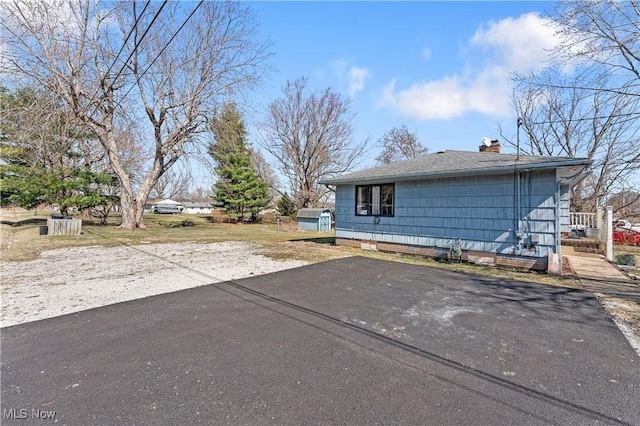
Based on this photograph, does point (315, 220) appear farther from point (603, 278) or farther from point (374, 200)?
point (603, 278)

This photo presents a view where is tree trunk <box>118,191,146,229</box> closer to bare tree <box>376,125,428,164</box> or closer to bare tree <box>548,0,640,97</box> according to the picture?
bare tree <box>548,0,640,97</box>

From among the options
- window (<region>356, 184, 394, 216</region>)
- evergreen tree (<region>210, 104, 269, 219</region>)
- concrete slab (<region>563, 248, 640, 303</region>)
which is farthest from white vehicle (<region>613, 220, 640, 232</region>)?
evergreen tree (<region>210, 104, 269, 219</region>)

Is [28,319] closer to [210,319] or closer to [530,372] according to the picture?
Answer: [210,319]

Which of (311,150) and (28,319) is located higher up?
(311,150)

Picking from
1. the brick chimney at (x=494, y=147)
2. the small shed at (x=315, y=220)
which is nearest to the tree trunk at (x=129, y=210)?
the small shed at (x=315, y=220)

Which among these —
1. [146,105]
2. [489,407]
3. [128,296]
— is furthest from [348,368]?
[146,105]

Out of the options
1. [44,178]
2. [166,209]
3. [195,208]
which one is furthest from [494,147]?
[195,208]

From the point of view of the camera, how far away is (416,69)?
11.8 metres

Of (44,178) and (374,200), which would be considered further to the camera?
(44,178)

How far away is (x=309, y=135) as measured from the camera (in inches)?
1009

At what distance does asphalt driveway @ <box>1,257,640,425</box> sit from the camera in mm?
2154

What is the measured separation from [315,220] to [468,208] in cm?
1236

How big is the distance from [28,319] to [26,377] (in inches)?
73.5
